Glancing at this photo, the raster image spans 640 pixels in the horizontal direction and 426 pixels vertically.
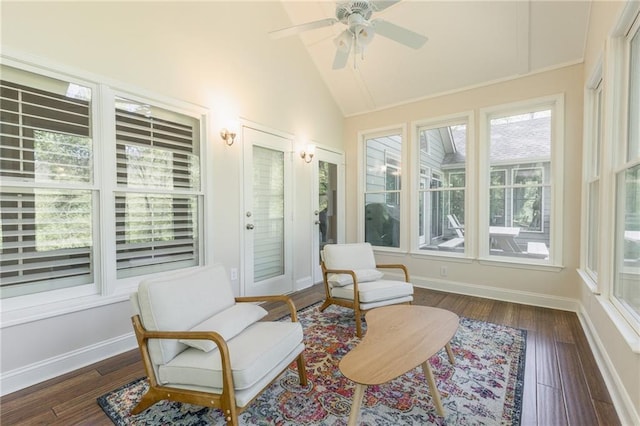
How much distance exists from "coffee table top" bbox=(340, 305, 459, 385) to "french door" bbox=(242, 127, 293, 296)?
1895mm

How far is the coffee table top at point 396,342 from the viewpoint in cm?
157

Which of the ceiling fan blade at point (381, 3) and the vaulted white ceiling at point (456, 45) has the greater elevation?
the vaulted white ceiling at point (456, 45)

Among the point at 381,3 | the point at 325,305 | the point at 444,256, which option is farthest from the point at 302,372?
the point at 444,256

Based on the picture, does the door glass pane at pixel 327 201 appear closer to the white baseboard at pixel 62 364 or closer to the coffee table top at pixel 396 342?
the coffee table top at pixel 396 342

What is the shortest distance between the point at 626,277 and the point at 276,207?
3484 mm

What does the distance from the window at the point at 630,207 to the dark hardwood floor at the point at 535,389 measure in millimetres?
576

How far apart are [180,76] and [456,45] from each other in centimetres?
331

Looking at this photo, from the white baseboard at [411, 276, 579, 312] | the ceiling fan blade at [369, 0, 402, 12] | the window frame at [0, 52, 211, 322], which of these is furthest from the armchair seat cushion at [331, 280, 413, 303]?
the ceiling fan blade at [369, 0, 402, 12]

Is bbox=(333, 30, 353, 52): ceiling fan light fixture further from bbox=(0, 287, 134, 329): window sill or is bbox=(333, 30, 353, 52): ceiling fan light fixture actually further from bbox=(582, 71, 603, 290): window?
bbox=(0, 287, 134, 329): window sill

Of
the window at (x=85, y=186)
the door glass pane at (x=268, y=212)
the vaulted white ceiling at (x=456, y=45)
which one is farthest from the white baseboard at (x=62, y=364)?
the vaulted white ceiling at (x=456, y=45)

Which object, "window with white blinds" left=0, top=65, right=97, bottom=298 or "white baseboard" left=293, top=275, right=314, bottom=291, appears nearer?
"window with white blinds" left=0, top=65, right=97, bottom=298

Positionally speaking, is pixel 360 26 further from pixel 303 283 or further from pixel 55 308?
pixel 303 283

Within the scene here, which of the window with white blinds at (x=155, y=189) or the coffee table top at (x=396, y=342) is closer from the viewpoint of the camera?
the coffee table top at (x=396, y=342)

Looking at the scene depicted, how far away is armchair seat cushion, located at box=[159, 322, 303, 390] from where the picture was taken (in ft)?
5.10
